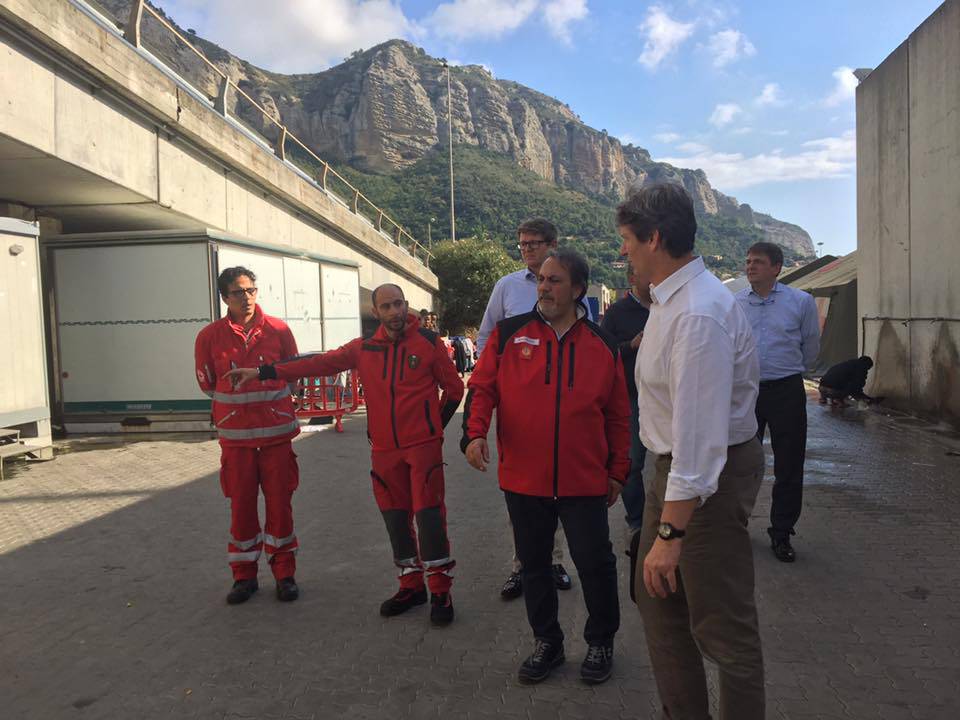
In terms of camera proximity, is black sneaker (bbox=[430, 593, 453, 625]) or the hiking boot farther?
the hiking boot

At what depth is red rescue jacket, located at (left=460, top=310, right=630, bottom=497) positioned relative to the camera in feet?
10.7

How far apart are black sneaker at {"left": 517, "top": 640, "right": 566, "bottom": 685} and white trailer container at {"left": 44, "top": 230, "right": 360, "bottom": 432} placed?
8.57m

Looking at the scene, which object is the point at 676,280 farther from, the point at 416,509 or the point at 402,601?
the point at 402,601

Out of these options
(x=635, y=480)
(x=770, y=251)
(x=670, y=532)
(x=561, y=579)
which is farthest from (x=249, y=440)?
(x=770, y=251)

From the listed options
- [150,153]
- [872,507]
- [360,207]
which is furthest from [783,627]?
[360,207]

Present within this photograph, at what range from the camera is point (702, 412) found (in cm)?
216

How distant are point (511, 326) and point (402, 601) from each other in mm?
1733

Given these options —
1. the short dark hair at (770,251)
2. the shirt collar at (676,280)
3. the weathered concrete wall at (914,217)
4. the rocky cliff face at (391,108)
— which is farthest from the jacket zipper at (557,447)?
the rocky cliff face at (391,108)

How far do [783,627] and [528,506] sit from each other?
156 cm

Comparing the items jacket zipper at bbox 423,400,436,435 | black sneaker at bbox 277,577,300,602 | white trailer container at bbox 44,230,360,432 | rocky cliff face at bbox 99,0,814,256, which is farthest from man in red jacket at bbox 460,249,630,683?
rocky cliff face at bbox 99,0,814,256

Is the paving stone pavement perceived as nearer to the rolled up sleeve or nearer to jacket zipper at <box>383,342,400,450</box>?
jacket zipper at <box>383,342,400,450</box>

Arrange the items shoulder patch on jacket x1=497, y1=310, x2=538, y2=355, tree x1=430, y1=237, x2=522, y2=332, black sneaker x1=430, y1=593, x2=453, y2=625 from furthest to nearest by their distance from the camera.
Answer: tree x1=430, y1=237, x2=522, y2=332, black sneaker x1=430, y1=593, x2=453, y2=625, shoulder patch on jacket x1=497, y1=310, x2=538, y2=355

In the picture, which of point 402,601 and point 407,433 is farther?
point 402,601

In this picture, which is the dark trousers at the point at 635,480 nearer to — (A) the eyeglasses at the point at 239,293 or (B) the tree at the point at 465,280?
(A) the eyeglasses at the point at 239,293
